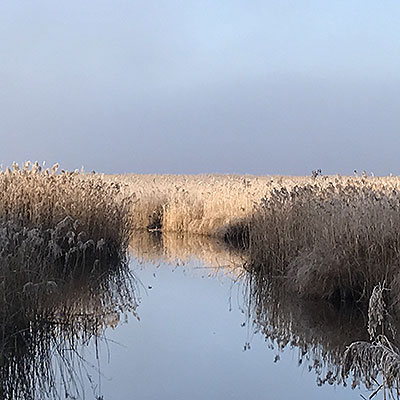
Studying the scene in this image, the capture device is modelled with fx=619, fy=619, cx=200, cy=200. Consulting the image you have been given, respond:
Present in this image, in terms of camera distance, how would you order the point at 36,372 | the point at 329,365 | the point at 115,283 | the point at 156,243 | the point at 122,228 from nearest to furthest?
1. the point at 36,372
2. the point at 329,365
3. the point at 115,283
4. the point at 122,228
5. the point at 156,243

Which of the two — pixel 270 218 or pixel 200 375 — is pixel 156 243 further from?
pixel 200 375

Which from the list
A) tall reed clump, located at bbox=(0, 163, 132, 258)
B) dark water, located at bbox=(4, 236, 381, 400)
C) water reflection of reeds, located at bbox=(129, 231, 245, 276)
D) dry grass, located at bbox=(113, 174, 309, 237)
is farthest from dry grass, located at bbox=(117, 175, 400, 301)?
dry grass, located at bbox=(113, 174, 309, 237)

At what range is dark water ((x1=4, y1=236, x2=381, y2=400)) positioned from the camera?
12.5 ft

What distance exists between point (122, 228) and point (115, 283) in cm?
193

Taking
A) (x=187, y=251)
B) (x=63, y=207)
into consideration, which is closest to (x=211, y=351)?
(x=63, y=207)

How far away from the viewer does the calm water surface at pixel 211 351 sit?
12.5 feet

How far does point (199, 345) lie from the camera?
15.6 feet

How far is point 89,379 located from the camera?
3865mm

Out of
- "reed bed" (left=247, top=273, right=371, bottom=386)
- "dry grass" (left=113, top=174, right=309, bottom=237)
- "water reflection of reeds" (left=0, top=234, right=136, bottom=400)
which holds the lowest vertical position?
"reed bed" (left=247, top=273, right=371, bottom=386)

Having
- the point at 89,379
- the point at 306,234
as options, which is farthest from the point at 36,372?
the point at 306,234

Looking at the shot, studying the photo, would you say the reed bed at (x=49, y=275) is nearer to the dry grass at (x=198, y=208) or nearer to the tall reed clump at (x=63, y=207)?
the tall reed clump at (x=63, y=207)

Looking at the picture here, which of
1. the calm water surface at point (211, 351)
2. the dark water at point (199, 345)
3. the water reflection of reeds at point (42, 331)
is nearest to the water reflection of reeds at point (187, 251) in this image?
the dark water at point (199, 345)

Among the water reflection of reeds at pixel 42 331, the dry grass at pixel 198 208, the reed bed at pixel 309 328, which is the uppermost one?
the dry grass at pixel 198 208

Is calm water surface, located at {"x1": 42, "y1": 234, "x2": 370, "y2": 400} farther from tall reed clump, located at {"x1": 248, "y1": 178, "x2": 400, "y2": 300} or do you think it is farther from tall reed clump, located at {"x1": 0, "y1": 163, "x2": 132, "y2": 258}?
tall reed clump, located at {"x1": 0, "y1": 163, "x2": 132, "y2": 258}
